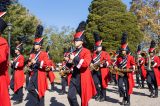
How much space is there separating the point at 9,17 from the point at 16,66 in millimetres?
23501

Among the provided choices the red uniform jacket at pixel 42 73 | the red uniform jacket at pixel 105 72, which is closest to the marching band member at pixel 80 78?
the red uniform jacket at pixel 42 73

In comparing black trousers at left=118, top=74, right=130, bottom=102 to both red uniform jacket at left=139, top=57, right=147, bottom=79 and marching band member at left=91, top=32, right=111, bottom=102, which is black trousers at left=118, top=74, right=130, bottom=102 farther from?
red uniform jacket at left=139, top=57, right=147, bottom=79

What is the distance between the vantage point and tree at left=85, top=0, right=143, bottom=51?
4556 cm

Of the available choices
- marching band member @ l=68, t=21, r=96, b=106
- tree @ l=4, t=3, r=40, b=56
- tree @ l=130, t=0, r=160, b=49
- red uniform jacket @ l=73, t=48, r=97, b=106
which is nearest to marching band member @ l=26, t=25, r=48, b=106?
marching band member @ l=68, t=21, r=96, b=106

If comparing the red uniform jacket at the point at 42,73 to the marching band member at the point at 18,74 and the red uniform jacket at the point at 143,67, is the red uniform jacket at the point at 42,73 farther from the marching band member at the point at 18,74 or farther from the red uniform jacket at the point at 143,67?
the red uniform jacket at the point at 143,67

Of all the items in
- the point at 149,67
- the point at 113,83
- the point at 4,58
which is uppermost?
the point at 4,58

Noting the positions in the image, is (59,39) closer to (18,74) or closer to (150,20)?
(150,20)

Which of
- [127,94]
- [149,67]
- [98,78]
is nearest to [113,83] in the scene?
[149,67]

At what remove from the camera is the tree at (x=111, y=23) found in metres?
45.6

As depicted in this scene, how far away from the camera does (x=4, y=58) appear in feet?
20.8

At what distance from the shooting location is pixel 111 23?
4653cm

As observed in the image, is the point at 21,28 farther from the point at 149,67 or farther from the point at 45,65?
the point at 45,65

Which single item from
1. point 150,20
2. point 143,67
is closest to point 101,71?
point 143,67

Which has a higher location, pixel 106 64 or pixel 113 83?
pixel 106 64
